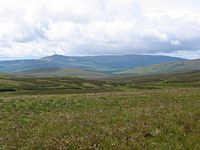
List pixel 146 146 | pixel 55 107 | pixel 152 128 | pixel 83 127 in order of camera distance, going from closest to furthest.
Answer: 1. pixel 146 146
2. pixel 152 128
3. pixel 83 127
4. pixel 55 107

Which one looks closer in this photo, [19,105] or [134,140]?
[134,140]

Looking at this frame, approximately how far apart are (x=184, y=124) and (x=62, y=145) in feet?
17.5

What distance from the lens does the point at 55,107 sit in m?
34.3

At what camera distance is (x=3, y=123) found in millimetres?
22797

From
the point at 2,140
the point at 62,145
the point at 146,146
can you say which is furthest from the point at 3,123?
the point at 146,146

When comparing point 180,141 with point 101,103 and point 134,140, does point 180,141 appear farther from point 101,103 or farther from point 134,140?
point 101,103

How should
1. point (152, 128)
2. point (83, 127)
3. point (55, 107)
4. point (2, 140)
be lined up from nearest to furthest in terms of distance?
point (152, 128), point (2, 140), point (83, 127), point (55, 107)

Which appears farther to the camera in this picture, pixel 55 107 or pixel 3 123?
pixel 55 107

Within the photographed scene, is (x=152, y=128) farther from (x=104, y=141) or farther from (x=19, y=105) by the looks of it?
(x=19, y=105)

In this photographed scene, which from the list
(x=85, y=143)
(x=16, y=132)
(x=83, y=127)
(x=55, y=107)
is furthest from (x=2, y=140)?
(x=55, y=107)

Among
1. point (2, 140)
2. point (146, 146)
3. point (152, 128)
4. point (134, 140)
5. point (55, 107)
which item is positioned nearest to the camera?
point (146, 146)

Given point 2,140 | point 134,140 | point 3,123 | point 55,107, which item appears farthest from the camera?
point 55,107

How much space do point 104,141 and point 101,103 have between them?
22.3 m

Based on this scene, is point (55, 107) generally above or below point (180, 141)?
below
